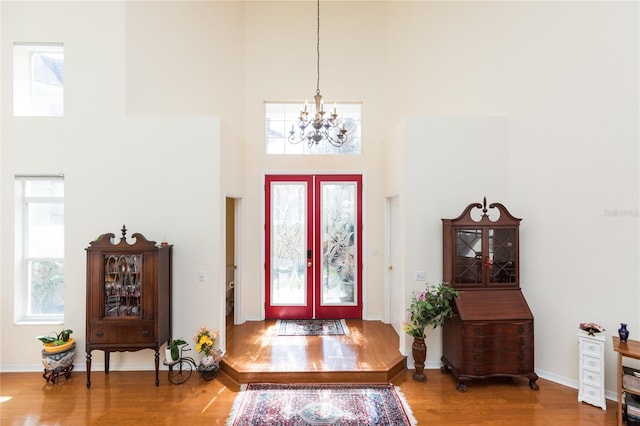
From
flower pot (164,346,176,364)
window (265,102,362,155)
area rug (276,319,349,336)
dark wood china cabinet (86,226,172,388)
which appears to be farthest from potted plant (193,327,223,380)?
window (265,102,362,155)

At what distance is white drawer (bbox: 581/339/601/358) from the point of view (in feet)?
10.9

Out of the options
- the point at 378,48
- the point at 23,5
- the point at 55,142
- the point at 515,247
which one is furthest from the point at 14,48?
the point at 515,247

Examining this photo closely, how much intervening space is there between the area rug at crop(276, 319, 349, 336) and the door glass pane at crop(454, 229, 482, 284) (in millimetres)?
1951

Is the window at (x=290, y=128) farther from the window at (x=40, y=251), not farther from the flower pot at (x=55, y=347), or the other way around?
the flower pot at (x=55, y=347)

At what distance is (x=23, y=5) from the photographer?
4.17m

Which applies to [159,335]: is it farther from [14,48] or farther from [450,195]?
[14,48]

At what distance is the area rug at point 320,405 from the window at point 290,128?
3530mm

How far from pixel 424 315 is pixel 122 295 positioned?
11.5 feet

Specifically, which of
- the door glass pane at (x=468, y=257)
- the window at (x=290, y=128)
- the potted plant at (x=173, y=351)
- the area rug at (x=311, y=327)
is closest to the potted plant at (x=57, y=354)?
the potted plant at (x=173, y=351)

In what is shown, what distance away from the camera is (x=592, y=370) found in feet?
11.0

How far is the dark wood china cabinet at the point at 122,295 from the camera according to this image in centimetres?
363

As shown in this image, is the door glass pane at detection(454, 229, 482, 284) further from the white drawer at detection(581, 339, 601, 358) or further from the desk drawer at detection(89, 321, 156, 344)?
the desk drawer at detection(89, 321, 156, 344)

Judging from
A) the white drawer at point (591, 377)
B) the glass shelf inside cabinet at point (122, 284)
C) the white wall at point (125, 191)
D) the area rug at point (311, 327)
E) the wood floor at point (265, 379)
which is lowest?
the wood floor at point (265, 379)

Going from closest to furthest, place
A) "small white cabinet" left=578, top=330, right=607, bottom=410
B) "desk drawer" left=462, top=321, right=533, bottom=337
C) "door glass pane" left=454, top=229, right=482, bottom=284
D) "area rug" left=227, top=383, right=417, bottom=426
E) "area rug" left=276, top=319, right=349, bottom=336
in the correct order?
1. "area rug" left=227, top=383, right=417, bottom=426
2. "small white cabinet" left=578, top=330, right=607, bottom=410
3. "desk drawer" left=462, top=321, right=533, bottom=337
4. "door glass pane" left=454, top=229, right=482, bottom=284
5. "area rug" left=276, top=319, right=349, bottom=336
